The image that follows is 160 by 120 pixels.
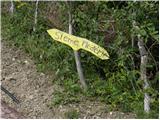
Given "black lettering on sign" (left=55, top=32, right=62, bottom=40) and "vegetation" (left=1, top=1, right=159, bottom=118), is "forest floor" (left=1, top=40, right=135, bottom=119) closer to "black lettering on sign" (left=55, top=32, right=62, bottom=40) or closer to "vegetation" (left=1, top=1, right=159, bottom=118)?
"vegetation" (left=1, top=1, right=159, bottom=118)

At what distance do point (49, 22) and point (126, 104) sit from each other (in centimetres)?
214

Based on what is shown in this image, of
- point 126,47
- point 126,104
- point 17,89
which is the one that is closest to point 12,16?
point 17,89

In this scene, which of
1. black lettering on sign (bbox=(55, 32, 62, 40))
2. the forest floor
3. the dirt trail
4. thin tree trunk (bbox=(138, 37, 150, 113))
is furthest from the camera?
the dirt trail

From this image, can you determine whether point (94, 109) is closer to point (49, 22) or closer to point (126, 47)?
point (126, 47)

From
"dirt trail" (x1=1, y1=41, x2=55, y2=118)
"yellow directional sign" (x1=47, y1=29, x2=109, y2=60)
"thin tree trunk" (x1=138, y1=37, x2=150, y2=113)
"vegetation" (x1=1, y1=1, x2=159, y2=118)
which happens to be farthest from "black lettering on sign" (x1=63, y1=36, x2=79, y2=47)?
"dirt trail" (x1=1, y1=41, x2=55, y2=118)

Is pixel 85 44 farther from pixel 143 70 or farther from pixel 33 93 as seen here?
pixel 33 93

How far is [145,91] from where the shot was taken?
154 inches

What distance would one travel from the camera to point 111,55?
15.6ft

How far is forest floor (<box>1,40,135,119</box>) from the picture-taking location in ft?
13.7

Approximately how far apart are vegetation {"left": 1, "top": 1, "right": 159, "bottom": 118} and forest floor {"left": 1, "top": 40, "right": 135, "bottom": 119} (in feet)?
0.28

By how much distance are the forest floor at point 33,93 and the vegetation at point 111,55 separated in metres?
0.09

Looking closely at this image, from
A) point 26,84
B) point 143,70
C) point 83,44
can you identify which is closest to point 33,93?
point 26,84

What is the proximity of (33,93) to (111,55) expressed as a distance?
1020 mm

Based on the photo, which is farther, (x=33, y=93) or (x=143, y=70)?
(x=33, y=93)
